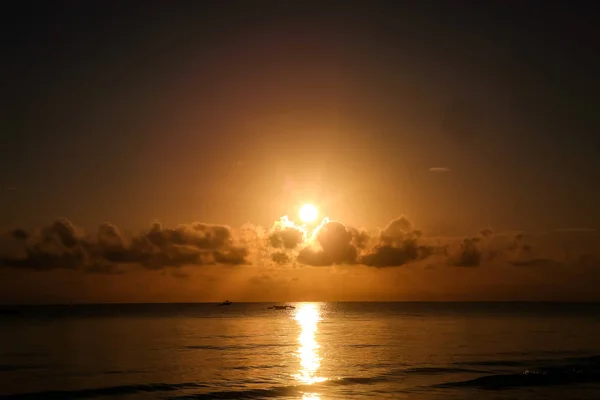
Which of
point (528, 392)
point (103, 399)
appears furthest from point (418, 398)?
point (103, 399)

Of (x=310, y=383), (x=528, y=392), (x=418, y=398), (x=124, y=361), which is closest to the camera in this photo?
(x=418, y=398)

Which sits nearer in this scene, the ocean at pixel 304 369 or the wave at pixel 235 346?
the ocean at pixel 304 369

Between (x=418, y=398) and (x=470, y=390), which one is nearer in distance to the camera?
(x=418, y=398)

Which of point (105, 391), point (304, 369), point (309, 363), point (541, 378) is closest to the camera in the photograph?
point (105, 391)

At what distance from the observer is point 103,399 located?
50.8 meters

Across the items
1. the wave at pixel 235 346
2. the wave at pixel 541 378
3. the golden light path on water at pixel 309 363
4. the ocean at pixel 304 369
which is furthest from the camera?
the wave at pixel 235 346

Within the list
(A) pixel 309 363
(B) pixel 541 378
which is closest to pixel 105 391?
(A) pixel 309 363

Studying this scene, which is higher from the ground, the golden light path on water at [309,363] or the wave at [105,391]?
the wave at [105,391]

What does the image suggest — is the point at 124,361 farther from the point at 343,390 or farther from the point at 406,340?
the point at 406,340

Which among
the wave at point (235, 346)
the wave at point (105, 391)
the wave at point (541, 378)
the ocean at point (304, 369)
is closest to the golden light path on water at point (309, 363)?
the ocean at point (304, 369)

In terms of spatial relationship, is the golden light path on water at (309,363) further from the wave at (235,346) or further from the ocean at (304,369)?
the wave at (235,346)

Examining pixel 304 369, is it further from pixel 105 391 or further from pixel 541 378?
pixel 541 378

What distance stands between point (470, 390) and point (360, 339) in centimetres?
5399

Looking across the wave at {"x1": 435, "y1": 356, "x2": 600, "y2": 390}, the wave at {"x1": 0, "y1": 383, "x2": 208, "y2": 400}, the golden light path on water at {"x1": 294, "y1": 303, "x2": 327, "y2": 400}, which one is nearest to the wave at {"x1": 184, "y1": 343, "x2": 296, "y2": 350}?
the golden light path on water at {"x1": 294, "y1": 303, "x2": 327, "y2": 400}
